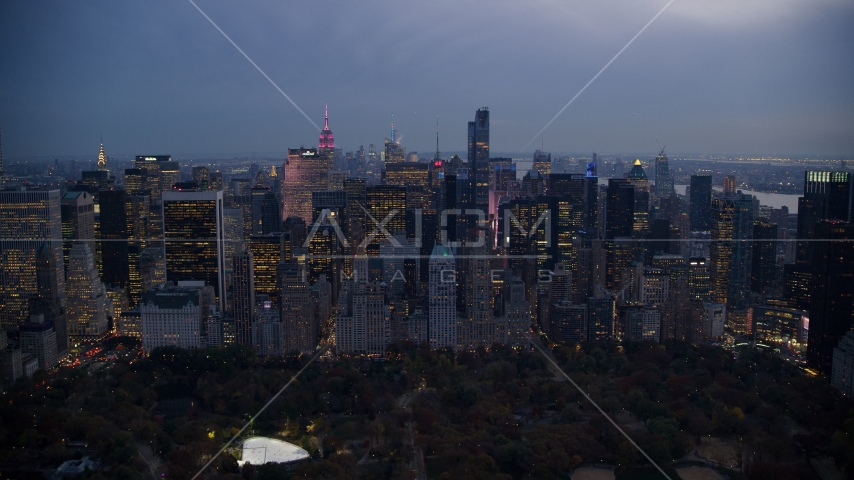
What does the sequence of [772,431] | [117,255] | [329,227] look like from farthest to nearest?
[329,227], [117,255], [772,431]

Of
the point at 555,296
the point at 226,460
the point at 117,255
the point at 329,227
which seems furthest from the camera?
the point at 329,227

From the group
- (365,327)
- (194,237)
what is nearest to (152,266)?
(194,237)

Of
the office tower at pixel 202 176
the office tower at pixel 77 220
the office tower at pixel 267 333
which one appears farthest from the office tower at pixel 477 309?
the office tower at pixel 77 220

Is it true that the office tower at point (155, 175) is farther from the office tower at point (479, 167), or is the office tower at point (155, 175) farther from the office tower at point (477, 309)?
the office tower at point (479, 167)

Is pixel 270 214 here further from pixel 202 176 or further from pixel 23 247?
pixel 23 247

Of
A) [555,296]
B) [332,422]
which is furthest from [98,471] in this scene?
[555,296]

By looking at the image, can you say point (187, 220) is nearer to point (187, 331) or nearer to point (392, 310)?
point (187, 331)
